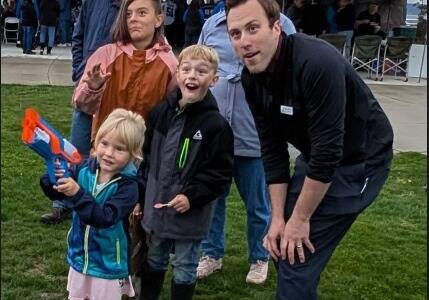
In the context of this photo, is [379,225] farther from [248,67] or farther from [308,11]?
[308,11]

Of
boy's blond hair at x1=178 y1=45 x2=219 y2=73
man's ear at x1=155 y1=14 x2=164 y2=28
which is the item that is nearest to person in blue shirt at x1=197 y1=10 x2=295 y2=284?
man's ear at x1=155 y1=14 x2=164 y2=28

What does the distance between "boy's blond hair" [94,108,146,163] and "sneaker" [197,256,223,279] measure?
4.45ft

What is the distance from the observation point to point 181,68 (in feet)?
11.8

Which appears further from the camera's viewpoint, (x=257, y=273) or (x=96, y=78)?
(x=257, y=273)

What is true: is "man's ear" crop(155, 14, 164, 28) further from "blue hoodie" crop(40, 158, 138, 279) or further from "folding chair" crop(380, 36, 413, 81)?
"folding chair" crop(380, 36, 413, 81)

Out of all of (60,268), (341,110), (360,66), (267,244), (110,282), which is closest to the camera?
(341,110)

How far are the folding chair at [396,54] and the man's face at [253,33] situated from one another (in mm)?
13600

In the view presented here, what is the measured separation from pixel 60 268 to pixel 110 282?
1.24 meters

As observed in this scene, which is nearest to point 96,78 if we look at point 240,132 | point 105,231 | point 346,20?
point 105,231

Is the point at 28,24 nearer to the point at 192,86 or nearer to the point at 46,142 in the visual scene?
the point at 192,86

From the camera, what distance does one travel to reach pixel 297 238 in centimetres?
284

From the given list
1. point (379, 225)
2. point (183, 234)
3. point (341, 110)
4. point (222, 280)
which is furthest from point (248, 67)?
point (379, 225)

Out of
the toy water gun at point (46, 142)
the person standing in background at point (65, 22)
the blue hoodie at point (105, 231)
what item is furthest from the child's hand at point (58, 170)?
the person standing in background at point (65, 22)

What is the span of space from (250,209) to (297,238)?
1.40 meters
